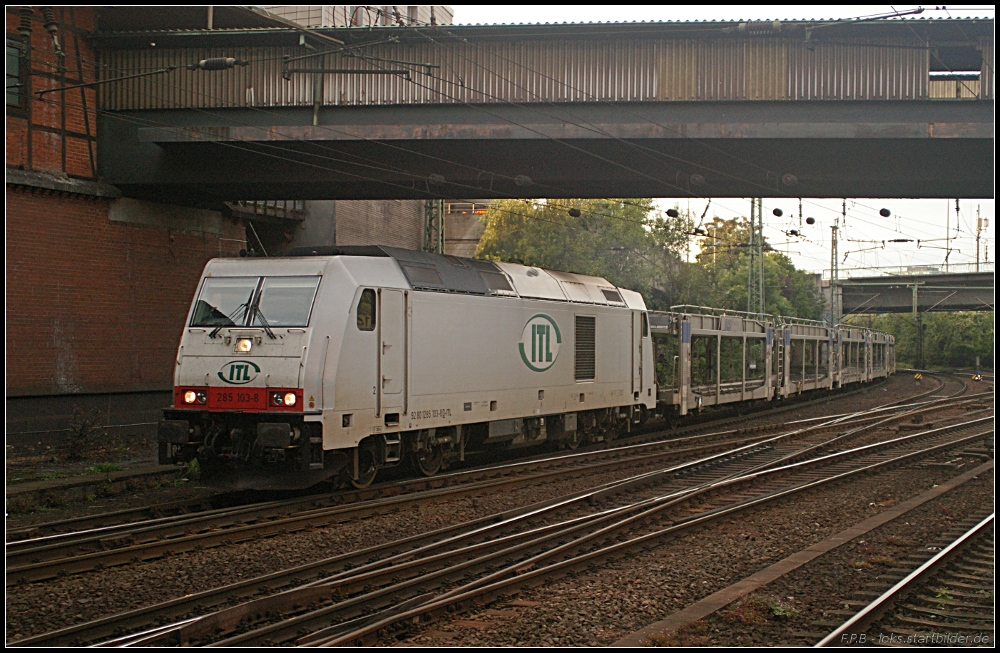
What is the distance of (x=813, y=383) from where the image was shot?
35.1 m

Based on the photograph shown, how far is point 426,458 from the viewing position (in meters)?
13.7

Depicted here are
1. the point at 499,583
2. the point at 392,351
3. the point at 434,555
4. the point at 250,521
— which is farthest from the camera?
the point at 392,351

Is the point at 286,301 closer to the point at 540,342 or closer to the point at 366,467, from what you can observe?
the point at 366,467

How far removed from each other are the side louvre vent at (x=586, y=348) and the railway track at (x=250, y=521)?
5.39 ft

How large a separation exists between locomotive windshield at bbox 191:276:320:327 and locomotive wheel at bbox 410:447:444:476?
3.11 metres

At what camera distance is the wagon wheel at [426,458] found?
524 inches

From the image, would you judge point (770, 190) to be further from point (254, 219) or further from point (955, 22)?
point (254, 219)

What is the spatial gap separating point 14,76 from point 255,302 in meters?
7.88

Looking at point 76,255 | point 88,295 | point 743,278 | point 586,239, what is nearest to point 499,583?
point 88,295

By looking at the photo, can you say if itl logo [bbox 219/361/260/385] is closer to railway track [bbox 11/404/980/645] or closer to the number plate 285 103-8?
the number plate 285 103-8

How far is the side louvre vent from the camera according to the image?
1731 cm

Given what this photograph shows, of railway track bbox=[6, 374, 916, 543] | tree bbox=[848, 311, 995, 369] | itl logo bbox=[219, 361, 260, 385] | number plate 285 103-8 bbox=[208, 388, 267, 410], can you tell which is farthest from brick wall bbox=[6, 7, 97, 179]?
tree bbox=[848, 311, 995, 369]

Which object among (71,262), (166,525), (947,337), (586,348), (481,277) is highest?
(71,262)

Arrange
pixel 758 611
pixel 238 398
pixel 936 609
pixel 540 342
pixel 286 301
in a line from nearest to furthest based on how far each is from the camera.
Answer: pixel 758 611
pixel 936 609
pixel 238 398
pixel 286 301
pixel 540 342
